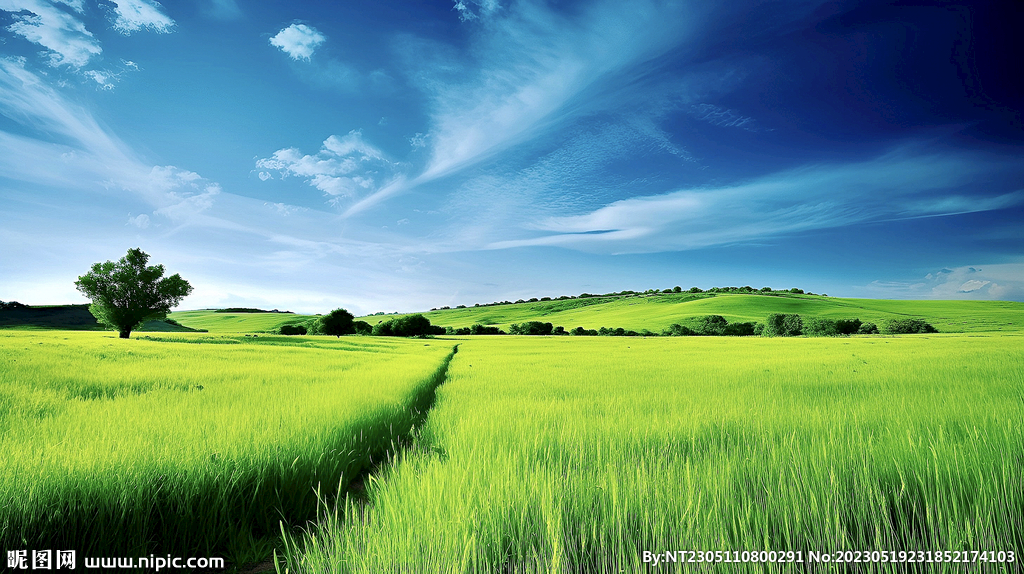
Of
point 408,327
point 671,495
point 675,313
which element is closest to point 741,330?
point 675,313

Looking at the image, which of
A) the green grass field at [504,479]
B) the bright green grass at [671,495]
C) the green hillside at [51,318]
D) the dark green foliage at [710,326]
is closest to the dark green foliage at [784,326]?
the dark green foliage at [710,326]

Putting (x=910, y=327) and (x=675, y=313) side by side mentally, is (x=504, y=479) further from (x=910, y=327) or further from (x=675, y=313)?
(x=675, y=313)

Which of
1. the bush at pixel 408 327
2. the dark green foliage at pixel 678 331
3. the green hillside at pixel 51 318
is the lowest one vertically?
the dark green foliage at pixel 678 331

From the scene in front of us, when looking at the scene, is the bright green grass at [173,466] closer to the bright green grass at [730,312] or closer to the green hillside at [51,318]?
the bright green grass at [730,312]

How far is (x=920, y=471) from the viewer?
252cm

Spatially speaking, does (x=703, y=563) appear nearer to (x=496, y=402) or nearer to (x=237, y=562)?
(x=237, y=562)

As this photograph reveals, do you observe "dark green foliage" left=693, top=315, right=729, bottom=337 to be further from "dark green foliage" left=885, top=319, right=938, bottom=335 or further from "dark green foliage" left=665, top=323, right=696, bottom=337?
"dark green foliage" left=885, top=319, right=938, bottom=335

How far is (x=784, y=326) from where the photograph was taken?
62.2m

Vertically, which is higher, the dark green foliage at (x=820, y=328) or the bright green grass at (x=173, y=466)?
the bright green grass at (x=173, y=466)

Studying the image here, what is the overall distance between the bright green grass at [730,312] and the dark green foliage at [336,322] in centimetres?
4196

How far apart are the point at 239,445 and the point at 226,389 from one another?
441 cm

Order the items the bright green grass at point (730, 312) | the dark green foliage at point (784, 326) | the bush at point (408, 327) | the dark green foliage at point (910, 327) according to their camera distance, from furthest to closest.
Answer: the bright green grass at point (730, 312)
the dark green foliage at point (784, 326)
the bush at point (408, 327)
the dark green foliage at point (910, 327)

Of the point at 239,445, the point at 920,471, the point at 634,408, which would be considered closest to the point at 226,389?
the point at 239,445

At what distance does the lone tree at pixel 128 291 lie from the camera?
37094 millimetres
